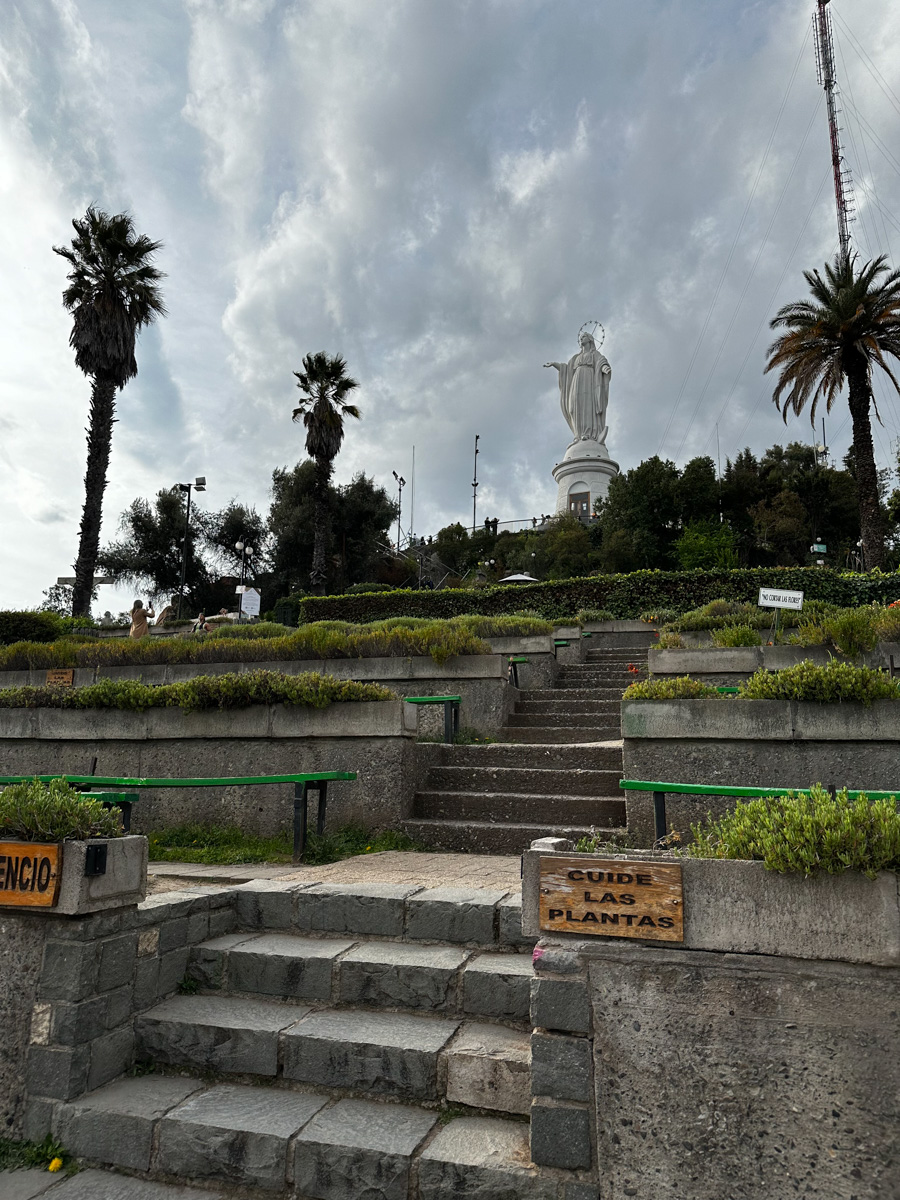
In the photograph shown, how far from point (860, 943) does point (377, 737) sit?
4.38 meters

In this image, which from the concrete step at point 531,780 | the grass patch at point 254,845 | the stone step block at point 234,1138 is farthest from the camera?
the concrete step at point 531,780

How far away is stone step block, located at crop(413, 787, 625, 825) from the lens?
19.3 feet

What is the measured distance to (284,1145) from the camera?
108 inches

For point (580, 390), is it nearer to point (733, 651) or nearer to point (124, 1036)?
point (733, 651)

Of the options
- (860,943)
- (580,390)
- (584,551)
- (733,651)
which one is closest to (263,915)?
(860,943)

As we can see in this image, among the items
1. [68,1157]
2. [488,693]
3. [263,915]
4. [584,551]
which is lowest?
[68,1157]

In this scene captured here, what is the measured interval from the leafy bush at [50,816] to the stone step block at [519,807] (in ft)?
10.7

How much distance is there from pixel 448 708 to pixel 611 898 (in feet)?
16.6

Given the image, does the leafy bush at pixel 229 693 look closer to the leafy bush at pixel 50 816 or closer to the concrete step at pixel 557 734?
the concrete step at pixel 557 734

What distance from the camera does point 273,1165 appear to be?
8.96 ft

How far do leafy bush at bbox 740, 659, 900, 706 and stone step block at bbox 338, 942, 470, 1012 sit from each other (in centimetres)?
324

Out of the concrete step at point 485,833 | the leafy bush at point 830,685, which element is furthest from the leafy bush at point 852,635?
the concrete step at point 485,833

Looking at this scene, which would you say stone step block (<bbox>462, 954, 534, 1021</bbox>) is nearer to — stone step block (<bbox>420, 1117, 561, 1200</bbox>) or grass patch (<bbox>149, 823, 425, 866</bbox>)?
stone step block (<bbox>420, 1117, 561, 1200</bbox>)

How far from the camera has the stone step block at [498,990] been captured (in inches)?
126
